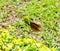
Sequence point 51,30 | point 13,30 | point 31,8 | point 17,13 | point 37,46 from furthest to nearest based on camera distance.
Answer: point 31,8, point 17,13, point 51,30, point 13,30, point 37,46

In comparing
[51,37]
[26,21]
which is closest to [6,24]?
[26,21]

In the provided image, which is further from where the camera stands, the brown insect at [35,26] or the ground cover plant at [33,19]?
the brown insect at [35,26]

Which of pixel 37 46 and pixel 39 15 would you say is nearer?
pixel 37 46

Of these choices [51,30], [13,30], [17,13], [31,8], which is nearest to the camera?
[13,30]

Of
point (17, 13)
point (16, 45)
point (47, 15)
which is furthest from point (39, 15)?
point (16, 45)

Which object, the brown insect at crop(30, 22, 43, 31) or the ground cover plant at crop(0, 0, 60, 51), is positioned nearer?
the ground cover plant at crop(0, 0, 60, 51)

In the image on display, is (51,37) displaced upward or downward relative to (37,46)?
downward

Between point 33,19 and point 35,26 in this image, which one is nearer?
point 35,26

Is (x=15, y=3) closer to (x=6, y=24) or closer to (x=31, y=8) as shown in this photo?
(x=31, y=8)
